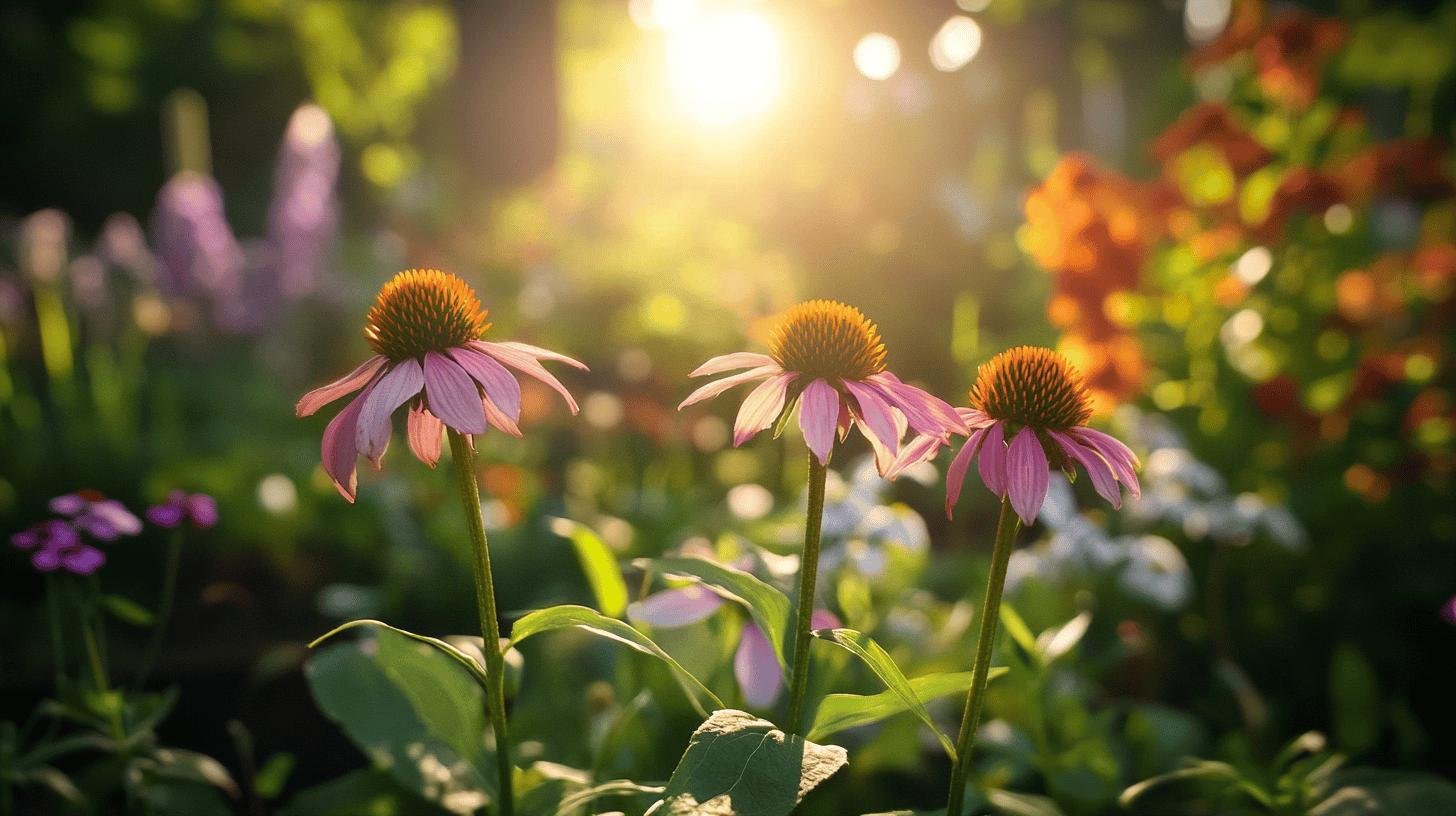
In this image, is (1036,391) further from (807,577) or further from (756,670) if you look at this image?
(756,670)

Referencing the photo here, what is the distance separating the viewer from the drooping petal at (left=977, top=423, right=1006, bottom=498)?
2.66ft

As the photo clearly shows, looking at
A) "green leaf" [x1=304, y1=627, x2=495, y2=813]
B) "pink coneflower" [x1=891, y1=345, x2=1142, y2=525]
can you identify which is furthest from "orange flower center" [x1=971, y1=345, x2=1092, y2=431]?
"green leaf" [x1=304, y1=627, x2=495, y2=813]

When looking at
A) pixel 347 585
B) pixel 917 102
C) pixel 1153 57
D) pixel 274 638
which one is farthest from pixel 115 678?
pixel 1153 57

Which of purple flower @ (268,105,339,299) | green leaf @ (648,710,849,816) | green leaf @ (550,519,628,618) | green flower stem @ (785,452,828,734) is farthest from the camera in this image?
purple flower @ (268,105,339,299)

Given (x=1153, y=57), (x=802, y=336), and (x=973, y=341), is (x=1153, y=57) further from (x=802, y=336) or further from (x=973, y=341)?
(x=802, y=336)

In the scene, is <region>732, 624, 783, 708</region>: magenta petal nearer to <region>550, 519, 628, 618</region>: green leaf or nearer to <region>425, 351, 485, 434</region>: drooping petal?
<region>550, 519, 628, 618</region>: green leaf

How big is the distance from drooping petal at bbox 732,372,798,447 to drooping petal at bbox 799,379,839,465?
0.03 meters

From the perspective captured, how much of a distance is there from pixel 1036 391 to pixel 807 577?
0.24 m

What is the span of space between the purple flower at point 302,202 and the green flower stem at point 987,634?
2640 millimetres

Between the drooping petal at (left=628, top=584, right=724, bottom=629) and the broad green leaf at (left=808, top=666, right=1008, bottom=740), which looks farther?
the drooping petal at (left=628, top=584, right=724, bottom=629)

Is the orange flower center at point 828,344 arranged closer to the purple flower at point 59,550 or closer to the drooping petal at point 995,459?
the drooping petal at point 995,459

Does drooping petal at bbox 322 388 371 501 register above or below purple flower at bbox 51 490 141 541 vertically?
above

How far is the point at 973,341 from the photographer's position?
2.90 meters

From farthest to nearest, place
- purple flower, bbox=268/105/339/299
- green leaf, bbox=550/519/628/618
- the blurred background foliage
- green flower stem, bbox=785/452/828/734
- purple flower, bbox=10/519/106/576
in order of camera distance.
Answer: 1. purple flower, bbox=268/105/339/299
2. the blurred background foliage
3. green leaf, bbox=550/519/628/618
4. purple flower, bbox=10/519/106/576
5. green flower stem, bbox=785/452/828/734
